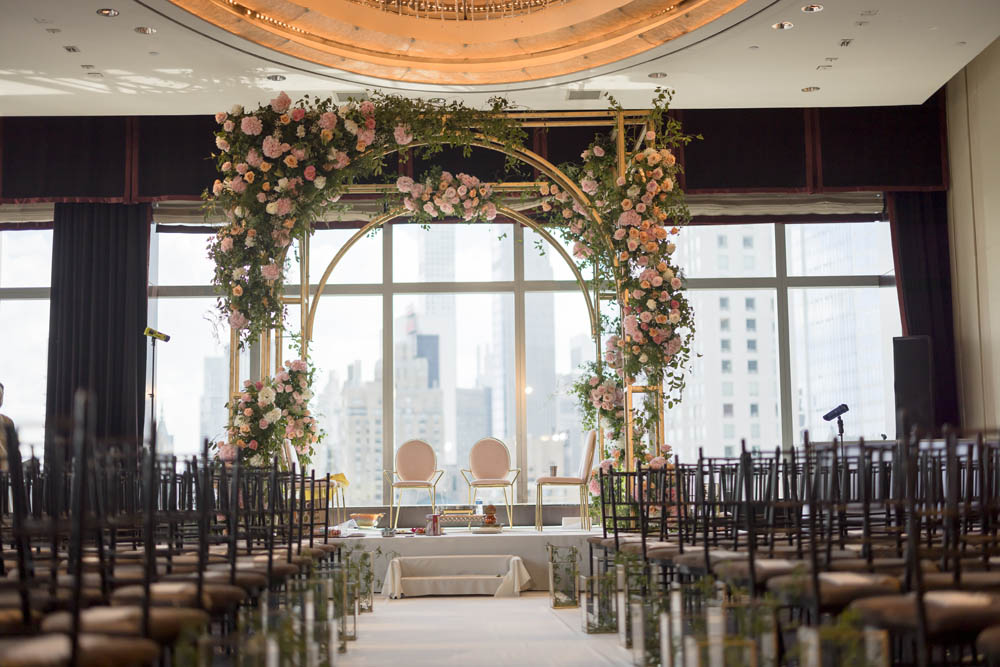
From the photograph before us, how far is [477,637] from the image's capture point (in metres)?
5.68

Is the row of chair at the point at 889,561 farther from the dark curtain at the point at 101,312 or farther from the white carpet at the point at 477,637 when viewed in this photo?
the dark curtain at the point at 101,312

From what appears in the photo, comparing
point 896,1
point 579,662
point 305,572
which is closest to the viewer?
point 579,662

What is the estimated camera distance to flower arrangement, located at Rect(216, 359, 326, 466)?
7.76 metres

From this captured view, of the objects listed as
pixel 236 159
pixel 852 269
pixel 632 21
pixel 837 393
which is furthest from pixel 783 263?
pixel 236 159

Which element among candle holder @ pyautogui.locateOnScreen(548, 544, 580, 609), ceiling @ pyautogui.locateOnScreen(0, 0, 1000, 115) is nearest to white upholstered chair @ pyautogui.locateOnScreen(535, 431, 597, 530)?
candle holder @ pyautogui.locateOnScreen(548, 544, 580, 609)

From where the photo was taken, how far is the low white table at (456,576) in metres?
7.89

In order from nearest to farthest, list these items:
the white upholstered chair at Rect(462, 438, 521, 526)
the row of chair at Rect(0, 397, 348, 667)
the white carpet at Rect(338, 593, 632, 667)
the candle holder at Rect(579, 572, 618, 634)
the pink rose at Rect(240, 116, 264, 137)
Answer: the row of chair at Rect(0, 397, 348, 667), the white carpet at Rect(338, 593, 632, 667), the candle holder at Rect(579, 572, 618, 634), the pink rose at Rect(240, 116, 264, 137), the white upholstered chair at Rect(462, 438, 521, 526)

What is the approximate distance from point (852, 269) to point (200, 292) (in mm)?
6910

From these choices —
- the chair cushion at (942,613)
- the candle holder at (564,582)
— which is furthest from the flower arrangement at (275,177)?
the chair cushion at (942,613)

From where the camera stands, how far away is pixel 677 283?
315 inches

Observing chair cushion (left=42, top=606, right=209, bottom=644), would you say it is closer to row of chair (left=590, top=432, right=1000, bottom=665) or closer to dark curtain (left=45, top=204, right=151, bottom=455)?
row of chair (left=590, top=432, right=1000, bottom=665)

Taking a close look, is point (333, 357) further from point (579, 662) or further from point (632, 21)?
point (579, 662)

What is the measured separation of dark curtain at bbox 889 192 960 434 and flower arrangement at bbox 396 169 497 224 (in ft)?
14.8

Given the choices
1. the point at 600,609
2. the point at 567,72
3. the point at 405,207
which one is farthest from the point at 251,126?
the point at 600,609
